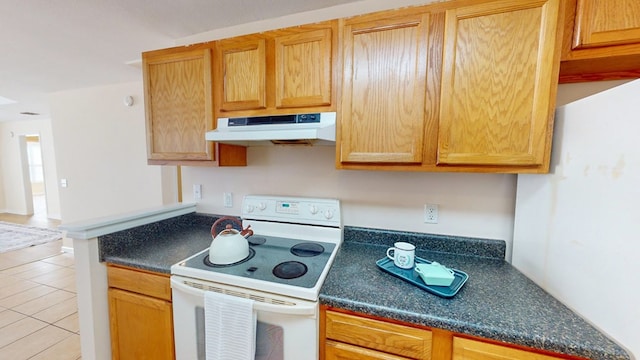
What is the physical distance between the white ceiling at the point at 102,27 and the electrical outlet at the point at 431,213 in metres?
1.33

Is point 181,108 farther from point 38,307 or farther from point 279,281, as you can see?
point 38,307

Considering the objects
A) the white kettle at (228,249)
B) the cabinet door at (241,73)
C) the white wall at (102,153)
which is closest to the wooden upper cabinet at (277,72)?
the cabinet door at (241,73)

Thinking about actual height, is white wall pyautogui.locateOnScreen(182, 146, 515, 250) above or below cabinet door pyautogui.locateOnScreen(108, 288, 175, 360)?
above

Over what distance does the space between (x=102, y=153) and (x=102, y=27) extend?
2.14 meters

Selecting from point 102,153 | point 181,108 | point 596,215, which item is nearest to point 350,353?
point 596,215

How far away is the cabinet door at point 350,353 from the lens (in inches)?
37.3

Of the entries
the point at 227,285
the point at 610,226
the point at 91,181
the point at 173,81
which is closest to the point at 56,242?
the point at 91,181

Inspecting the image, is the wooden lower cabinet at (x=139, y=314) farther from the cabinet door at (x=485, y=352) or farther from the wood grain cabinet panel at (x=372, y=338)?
the cabinet door at (x=485, y=352)

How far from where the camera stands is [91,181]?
11.1 ft

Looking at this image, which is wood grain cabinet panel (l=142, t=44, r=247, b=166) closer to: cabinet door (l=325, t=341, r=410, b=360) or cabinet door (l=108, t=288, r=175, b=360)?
cabinet door (l=108, t=288, r=175, b=360)

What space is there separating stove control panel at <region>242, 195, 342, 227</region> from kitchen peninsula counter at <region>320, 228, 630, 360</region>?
0.26 m

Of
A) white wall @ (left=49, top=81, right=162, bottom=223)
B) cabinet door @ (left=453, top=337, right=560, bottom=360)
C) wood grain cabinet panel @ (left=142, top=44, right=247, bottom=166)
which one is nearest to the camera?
cabinet door @ (left=453, top=337, right=560, bottom=360)

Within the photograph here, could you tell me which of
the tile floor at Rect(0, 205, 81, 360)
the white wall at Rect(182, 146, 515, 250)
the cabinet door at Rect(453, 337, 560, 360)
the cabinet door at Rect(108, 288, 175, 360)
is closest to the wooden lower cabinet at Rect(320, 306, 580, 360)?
the cabinet door at Rect(453, 337, 560, 360)

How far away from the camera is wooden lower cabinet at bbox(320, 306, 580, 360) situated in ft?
2.75
